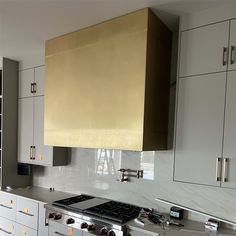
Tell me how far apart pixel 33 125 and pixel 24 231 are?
1.21m

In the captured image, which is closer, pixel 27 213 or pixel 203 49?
pixel 203 49

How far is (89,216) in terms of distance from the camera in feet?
7.15

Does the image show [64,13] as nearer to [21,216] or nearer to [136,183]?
[136,183]

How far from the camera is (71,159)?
3047mm

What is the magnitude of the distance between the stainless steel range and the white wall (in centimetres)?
16

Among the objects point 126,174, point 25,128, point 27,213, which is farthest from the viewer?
point 25,128

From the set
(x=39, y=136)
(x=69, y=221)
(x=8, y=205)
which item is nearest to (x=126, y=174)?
(x=69, y=221)

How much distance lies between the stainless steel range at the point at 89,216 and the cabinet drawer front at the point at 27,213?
0.82 ft

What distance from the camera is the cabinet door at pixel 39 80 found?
3024mm

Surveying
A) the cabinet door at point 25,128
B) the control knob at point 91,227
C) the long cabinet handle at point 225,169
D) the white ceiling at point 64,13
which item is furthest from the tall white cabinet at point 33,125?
the long cabinet handle at point 225,169

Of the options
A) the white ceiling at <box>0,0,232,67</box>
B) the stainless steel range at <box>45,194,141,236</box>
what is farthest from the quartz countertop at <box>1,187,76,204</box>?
the white ceiling at <box>0,0,232,67</box>

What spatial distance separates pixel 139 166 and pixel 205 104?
962mm

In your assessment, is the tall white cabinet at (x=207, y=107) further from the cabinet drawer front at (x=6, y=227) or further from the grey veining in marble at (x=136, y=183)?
the cabinet drawer front at (x=6, y=227)

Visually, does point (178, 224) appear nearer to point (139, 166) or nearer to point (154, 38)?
point (139, 166)
